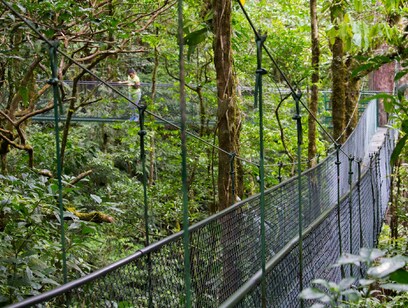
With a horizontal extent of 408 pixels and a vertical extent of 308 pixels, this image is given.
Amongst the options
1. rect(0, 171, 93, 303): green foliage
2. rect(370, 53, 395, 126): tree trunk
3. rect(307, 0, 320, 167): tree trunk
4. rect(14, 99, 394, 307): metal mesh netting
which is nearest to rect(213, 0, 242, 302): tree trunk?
rect(14, 99, 394, 307): metal mesh netting

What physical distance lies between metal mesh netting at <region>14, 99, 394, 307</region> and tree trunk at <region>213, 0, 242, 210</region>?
0.45 meters

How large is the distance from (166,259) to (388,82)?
24.4 ft

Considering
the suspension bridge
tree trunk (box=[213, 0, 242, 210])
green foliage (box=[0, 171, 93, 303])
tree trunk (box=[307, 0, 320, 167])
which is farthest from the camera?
tree trunk (box=[307, 0, 320, 167])

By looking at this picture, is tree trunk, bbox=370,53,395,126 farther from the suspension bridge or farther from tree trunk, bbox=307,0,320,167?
the suspension bridge

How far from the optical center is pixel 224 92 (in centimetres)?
276

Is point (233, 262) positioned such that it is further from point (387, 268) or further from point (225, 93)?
point (225, 93)

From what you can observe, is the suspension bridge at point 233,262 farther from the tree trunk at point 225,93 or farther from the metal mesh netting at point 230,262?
the tree trunk at point 225,93

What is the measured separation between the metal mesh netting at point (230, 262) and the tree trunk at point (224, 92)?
0.45 m

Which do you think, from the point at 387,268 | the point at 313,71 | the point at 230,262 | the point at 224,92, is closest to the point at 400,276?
the point at 387,268

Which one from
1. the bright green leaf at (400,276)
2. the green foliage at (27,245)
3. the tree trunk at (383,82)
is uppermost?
the tree trunk at (383,82)

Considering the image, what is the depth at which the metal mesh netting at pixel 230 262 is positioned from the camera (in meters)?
1.20

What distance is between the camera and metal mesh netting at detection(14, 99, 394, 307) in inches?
47.1

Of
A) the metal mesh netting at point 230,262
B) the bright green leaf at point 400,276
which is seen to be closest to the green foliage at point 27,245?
the metal mesh netting at point 230,262

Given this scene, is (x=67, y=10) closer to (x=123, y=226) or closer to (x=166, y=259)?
(x=166, y=259)
